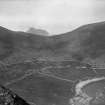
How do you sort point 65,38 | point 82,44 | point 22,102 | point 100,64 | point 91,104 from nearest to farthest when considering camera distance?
point 22,102
point 91,104
point 100,64
point 82,44
point 65,38

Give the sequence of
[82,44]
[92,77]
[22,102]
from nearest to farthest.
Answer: [22,102] < [92,77] < [82,44]

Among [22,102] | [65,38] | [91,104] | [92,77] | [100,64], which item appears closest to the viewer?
[22,102]

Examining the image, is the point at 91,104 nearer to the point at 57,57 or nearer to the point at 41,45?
the point at 57,57

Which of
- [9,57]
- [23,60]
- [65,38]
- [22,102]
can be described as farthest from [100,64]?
[22,102]

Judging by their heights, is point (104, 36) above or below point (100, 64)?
above

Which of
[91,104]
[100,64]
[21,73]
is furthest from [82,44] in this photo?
[91,104]

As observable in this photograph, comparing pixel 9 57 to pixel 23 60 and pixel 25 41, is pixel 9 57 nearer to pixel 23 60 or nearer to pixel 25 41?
pixel 23 60

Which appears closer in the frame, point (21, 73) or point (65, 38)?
point (21, 73)

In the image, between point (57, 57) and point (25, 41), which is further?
point (25, 41)

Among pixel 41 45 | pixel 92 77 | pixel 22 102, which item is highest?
pixel 22 102
